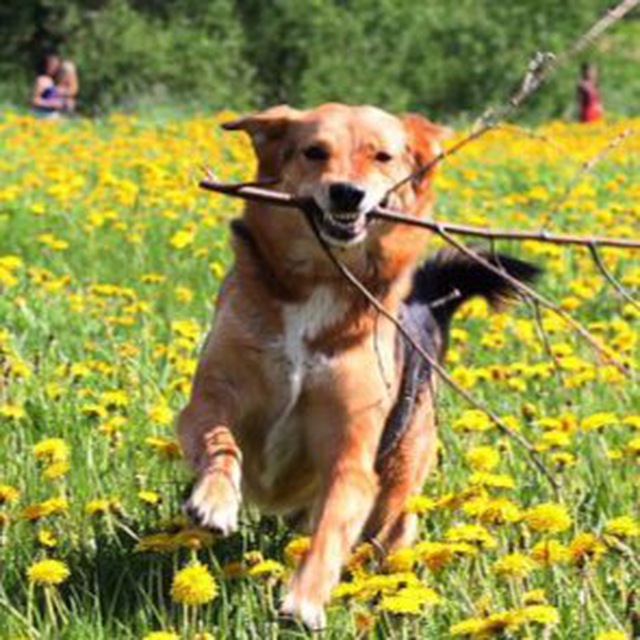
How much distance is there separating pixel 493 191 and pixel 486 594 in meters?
8.13

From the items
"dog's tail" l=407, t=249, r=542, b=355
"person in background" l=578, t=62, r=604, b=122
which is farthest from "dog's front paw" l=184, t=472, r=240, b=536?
"person in background" l=578, t=62, r=604, b=122

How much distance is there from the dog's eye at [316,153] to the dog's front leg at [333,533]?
74cm

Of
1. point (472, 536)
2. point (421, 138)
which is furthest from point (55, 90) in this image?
point (472, 536)

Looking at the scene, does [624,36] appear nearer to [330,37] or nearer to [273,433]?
[330,37]

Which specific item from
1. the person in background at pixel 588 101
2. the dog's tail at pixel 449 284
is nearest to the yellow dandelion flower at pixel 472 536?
the dog's tail at pixel 449 284

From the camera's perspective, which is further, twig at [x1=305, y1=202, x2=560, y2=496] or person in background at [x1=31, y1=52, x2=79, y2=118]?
person in background at [x1=31, y1=52, x2=79, y2=118]

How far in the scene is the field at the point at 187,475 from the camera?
2803mm

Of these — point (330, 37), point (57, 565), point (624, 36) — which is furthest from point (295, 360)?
point (624, 36)

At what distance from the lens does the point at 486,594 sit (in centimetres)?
293

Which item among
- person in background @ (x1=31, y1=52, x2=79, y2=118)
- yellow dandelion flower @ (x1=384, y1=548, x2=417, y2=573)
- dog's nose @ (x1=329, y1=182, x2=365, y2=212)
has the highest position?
dog's nose @ (x1=329, y1=182, x2=365, y2=212)

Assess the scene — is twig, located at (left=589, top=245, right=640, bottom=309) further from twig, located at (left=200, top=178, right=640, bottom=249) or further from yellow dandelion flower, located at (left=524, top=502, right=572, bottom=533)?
yellow dandelion flower, located at (left=524, top=502, right=572, bottom=533)

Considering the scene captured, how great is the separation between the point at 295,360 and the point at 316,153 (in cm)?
54

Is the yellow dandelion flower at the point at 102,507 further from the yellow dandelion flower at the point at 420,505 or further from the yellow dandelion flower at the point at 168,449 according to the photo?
the yellow dandelion flower at the point at 420,505

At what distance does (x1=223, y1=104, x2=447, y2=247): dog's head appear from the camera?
3.69 metres
